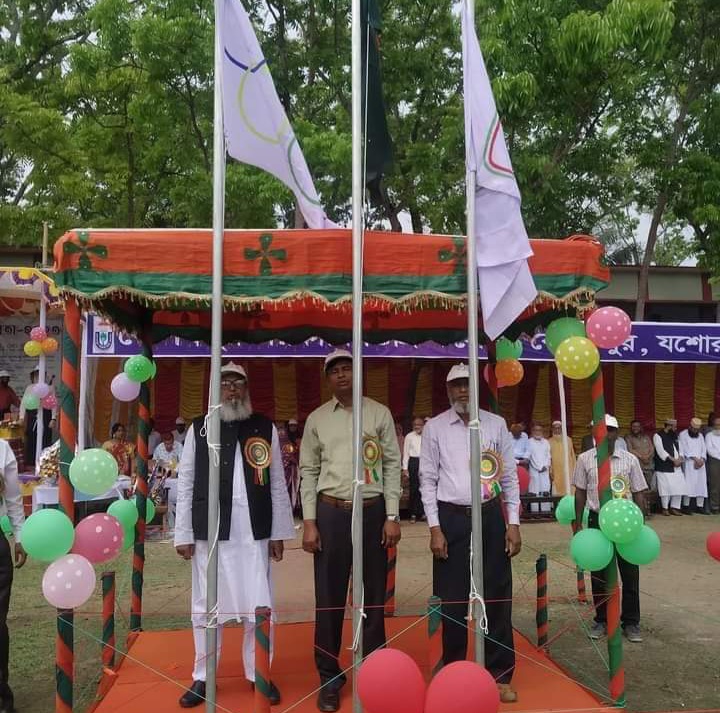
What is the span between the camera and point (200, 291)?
415cm

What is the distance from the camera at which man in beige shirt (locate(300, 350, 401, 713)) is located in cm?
455

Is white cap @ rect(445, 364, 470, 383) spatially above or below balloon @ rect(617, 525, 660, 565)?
above

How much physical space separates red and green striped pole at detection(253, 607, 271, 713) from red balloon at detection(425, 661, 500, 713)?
2.79ft

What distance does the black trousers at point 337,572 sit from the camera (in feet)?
14.9

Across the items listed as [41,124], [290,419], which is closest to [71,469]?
[290,419]

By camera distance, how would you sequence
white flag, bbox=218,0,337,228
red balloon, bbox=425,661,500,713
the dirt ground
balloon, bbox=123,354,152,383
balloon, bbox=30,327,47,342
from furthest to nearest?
balloon, bbox=30,327,47,342
balloon, bbox=123,354,152,383
the dirt ground
white flag, bbox=218,0,337,228
red balloon, bbox=425,661,500,713

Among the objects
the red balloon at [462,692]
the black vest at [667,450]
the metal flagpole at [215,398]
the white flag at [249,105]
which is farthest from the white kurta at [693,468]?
the metal flagpole at [215,398]

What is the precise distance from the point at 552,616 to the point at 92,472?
4.48 metres

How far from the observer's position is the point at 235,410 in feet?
15.5

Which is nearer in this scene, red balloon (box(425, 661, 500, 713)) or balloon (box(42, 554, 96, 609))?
red balloon (box(425, 661, 500, 713))

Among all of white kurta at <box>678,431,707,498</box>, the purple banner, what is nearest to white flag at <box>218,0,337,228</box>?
the purple banner

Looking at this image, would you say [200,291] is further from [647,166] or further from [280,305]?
[647,166]

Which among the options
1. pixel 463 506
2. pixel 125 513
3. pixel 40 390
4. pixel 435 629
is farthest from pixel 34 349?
pixel 435 629

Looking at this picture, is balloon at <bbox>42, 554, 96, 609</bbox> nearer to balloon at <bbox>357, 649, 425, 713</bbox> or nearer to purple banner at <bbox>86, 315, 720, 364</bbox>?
balloon at <bbox>357, 649, 425, 713</bbox>
